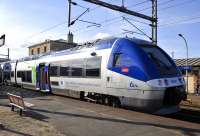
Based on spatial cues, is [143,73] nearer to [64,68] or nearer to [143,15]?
[64,68]

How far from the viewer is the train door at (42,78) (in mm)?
24172

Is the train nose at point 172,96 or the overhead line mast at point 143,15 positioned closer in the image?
the train nose at point 172,96

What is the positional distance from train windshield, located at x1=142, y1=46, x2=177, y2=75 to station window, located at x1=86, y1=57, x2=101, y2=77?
8.90ft

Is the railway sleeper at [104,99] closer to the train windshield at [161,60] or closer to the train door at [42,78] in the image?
the train windshield at [161,60]

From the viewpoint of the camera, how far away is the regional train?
13.5 metres

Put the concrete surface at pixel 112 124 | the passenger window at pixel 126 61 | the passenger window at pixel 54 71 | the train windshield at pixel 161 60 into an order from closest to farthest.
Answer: the concrete surface at pixel 112 124 < the passenger window at pixel 126 61 < the train windshield at pixel 161 60 < the passenger window at pixel 54 71

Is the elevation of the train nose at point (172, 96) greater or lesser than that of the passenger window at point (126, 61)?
lesser

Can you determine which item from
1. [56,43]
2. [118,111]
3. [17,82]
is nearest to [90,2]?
[118,111]

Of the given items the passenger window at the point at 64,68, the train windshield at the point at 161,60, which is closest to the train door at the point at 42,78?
the passenger window at the point at 64,68

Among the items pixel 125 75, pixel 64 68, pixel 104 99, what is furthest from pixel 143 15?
pixel 125 75

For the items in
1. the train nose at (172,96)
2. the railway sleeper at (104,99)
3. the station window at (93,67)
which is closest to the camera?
the train nose at (172,96)

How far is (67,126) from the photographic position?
11.1 metres

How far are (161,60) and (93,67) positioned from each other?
3657 mm

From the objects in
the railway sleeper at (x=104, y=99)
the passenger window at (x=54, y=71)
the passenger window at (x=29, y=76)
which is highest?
the passenger window at (x=54, y=71)
